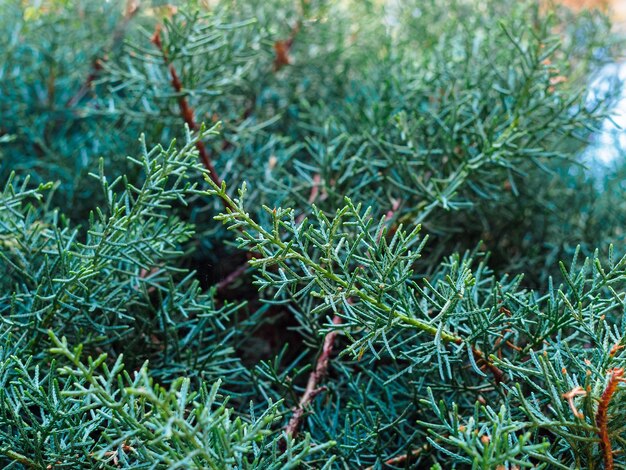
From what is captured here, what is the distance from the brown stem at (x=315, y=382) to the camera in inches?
22.3

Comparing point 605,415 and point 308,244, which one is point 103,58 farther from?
point 605,415

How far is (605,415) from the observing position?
1.41ft

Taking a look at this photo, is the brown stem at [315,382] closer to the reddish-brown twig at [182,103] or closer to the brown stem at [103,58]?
the reddish-brown twig at [182,103]

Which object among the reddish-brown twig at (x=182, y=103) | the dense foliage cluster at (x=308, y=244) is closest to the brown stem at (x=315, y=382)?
the dense foliage cluster at (x=308, y=244)

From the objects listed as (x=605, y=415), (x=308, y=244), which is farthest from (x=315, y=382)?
(x=605, y=415)

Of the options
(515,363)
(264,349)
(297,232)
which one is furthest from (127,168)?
(515,363)

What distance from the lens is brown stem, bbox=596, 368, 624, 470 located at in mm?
416

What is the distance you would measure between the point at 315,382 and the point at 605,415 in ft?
0.88

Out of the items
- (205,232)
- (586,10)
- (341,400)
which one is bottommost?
(341,400)

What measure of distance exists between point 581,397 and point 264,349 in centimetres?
39

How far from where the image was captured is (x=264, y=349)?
0.75 metres

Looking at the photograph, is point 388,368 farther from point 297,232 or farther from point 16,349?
point 16,349

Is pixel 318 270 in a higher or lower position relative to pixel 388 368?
higher

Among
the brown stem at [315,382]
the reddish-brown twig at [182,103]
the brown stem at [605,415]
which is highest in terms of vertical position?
the reddish-brown twig at [182,103]
